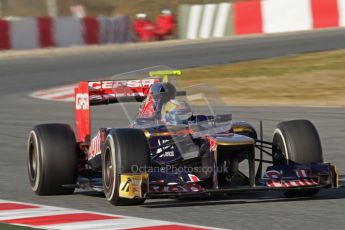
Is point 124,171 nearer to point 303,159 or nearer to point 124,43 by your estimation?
point 303,159

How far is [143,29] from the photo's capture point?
3688 centimetres

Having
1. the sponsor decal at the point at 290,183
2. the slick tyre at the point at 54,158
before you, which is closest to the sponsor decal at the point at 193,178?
the sponsor decal at the point at 290,183

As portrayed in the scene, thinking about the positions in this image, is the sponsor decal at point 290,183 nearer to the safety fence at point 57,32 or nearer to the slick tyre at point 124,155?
the slick tyre at point 124,155

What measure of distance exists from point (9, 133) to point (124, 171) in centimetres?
710

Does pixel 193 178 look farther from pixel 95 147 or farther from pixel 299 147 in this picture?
pixel 95 147

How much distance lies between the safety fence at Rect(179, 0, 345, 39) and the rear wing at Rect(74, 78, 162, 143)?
961 inches

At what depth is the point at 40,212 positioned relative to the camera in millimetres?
8117

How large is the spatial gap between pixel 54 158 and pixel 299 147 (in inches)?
81.5

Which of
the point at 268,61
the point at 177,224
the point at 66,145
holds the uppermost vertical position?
the point at 268,61

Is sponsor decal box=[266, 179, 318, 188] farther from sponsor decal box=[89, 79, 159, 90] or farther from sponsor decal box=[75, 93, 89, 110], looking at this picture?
sponsor decal box=[75, 93, 89, 110]

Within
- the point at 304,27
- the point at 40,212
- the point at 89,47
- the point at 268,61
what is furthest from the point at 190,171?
the point at 304,27

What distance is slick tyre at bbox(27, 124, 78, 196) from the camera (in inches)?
347

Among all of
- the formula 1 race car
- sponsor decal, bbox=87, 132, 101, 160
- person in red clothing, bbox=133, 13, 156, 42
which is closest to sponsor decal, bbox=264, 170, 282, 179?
the formula 1 race car

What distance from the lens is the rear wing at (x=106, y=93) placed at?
9.71 metres
